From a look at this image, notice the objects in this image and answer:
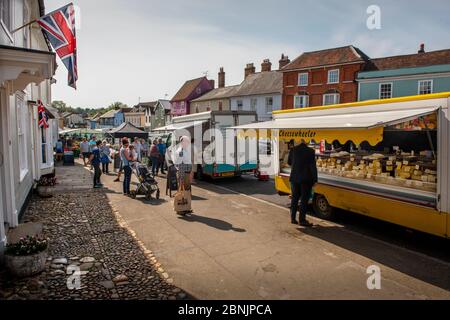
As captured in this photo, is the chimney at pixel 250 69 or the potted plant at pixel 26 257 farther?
the chimney at pixel 250 69

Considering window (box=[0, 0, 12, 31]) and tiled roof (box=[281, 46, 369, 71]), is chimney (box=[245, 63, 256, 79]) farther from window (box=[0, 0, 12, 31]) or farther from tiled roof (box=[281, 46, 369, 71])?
window (box=[0, 0, 12, 31])

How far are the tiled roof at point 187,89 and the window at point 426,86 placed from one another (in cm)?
3578

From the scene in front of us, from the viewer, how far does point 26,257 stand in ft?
14.7

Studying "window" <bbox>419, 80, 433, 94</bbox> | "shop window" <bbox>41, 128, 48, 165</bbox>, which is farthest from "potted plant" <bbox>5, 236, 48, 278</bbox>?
"window" <bbox>419, 80, 433, 94</bbox>

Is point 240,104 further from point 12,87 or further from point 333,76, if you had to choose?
point 12,87

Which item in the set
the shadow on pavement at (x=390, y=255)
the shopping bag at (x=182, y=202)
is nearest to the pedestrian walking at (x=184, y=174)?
the shopping bag at (x=182, y=202)

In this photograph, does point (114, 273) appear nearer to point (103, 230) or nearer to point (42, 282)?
point (42, 282)

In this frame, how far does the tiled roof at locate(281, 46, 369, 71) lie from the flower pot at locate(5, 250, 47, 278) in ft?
109

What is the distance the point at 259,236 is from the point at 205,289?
249 cm

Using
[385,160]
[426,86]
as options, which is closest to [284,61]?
[426,86]

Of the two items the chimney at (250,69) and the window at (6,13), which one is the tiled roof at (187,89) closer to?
the chimney at (250,69)

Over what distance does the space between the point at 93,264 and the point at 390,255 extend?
16.8 ft

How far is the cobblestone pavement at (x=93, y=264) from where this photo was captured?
4.20m

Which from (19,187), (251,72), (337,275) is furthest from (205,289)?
(251,72)
